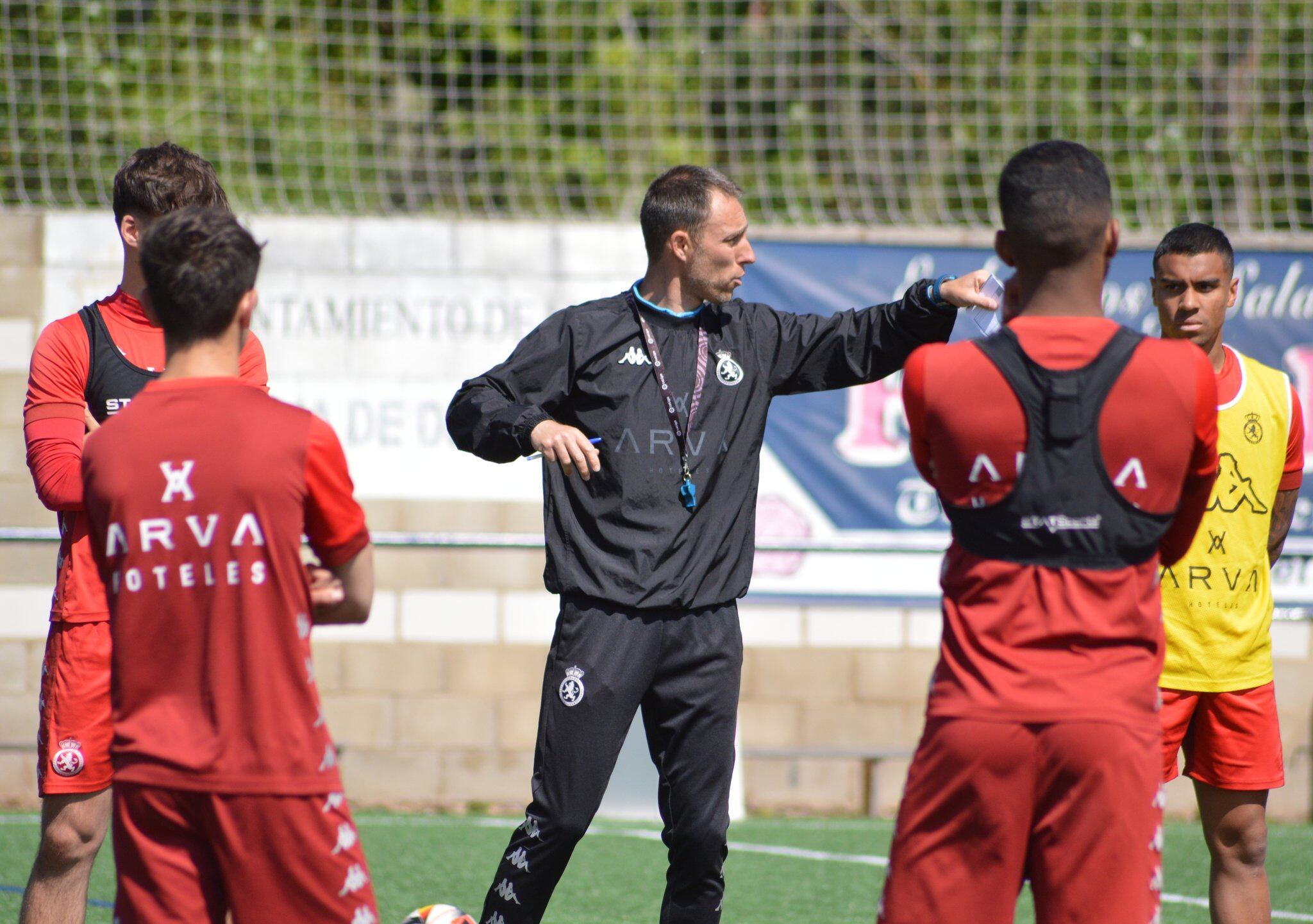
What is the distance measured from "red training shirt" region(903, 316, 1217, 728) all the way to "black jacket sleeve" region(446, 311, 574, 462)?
1.32 m

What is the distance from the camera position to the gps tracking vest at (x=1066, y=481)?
2578 millimetres

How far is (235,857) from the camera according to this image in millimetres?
2488

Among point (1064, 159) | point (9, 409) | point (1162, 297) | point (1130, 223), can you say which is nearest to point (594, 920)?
point (1162, 297)

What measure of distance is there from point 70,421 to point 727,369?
5.65 ft

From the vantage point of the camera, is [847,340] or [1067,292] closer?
[1067,292]

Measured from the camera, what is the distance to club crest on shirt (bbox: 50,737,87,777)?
3492mm

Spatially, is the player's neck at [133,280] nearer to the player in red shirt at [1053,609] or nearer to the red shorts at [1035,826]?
the player in red shirt at [1053,609]

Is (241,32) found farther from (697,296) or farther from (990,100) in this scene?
(697,296)

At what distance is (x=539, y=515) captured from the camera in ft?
24.2

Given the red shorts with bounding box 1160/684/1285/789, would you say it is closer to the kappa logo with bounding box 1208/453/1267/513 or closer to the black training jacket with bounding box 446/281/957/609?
the kappa logo with bounding box 1208/453/1267/513

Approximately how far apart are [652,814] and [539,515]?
1.61 meters

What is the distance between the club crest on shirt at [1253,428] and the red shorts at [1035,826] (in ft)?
5.85

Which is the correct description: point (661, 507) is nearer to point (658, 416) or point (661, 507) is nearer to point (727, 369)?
point (658, 416)

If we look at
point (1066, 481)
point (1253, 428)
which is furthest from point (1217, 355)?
point (1066, 481)
